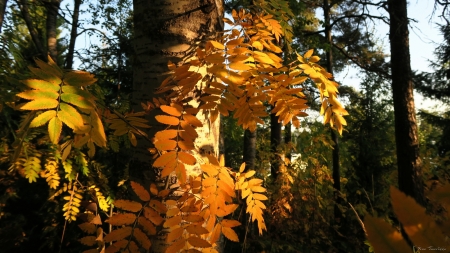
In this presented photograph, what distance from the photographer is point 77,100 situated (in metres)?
0.82

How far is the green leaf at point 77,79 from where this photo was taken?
0.86 m

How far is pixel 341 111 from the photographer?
1.28 metres

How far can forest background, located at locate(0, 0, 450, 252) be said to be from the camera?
112 cm

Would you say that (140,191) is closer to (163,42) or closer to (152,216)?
(152,216)

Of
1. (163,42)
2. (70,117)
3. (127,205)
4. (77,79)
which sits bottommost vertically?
(127,205)

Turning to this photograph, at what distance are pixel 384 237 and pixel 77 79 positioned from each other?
870mm

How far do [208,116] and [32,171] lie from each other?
1848mm

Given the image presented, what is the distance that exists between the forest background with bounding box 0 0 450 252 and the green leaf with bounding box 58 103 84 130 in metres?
0.04

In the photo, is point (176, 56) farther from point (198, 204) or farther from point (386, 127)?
point (386, 127)

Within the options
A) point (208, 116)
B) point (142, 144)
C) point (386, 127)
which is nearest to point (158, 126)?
point (142, 144)

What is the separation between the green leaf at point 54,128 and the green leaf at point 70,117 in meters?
0.01

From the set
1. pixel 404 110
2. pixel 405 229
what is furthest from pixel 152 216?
pixel 404 110

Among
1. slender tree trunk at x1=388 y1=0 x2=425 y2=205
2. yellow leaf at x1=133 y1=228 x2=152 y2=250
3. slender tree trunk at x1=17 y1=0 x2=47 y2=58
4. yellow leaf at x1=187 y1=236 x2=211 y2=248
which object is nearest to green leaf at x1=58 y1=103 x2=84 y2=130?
yellow leaf at x1=133 y1=228 x2=152 y2=250

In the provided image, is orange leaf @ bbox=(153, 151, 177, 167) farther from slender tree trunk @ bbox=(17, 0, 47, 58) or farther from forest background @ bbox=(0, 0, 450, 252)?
slender tree trunk @ bbox=(17, 0, 47, 58)
